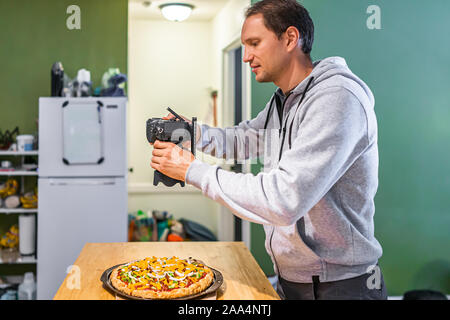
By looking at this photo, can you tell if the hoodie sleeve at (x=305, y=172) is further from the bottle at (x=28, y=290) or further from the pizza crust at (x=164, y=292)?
the bottle at (x=28, y=290)

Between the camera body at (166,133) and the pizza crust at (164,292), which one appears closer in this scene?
the pizza crust at (164,292)

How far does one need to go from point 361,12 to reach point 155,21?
210cm

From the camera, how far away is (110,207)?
2.99 m

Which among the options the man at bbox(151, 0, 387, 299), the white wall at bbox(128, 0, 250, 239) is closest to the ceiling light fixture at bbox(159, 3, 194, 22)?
the white wall at bbox(128, 0, 250, 239)

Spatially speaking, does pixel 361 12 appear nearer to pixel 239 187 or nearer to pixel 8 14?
pixel 239 187

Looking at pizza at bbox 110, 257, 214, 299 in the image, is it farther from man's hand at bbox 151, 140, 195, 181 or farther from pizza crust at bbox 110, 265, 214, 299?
man's hand at bbox 151, 140, 195, 181

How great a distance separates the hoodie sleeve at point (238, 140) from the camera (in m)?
1.53

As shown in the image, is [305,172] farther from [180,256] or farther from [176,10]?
[176,10]

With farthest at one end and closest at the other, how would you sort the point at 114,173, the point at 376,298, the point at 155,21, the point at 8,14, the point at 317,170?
the point at 155,21
the point at 8,14
the point at 114,173
the point at 376,298
the point at 317,170

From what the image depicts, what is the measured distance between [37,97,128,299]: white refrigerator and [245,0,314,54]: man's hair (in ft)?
Answer: 6.29

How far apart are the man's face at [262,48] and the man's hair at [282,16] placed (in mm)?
14

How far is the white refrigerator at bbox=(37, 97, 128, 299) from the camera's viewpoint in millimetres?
2932

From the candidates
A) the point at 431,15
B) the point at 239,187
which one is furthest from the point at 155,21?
the point at 239,187

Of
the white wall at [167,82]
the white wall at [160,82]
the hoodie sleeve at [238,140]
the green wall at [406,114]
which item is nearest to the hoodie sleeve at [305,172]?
the hoodie sleeve at [238,140]
